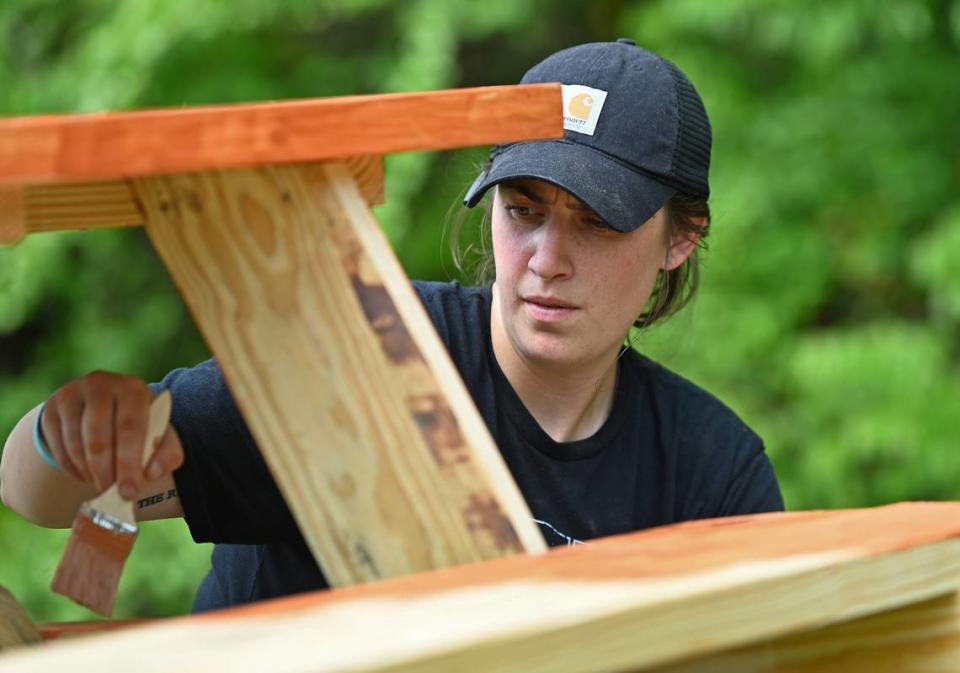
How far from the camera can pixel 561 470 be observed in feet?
6.03

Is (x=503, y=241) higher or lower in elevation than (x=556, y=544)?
higher

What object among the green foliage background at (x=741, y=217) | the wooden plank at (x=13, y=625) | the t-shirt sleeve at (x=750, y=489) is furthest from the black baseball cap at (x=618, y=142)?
the green foliage background at (x=741, y=217)

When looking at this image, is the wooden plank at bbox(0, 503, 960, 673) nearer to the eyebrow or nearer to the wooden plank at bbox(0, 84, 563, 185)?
the wooden plank at bbox(0, 84, 563, 185)

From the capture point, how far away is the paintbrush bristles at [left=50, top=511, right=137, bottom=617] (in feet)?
3.61

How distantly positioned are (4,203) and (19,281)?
3147mm

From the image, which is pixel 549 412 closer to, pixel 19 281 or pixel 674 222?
pixel 674 222

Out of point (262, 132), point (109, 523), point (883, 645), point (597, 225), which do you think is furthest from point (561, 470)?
point (262, 132)

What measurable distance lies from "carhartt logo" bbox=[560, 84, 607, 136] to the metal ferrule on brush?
2.89 feet

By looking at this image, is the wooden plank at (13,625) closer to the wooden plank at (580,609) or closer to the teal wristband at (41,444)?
the teal wristband at (41,444)

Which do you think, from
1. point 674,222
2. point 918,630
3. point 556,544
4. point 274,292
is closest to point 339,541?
point 274,292

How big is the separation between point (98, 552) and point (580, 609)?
0.49 m

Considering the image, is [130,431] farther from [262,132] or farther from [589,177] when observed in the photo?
[589,177]

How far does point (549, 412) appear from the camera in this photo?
188 cm

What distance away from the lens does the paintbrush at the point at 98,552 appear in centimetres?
110
